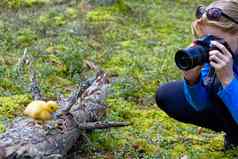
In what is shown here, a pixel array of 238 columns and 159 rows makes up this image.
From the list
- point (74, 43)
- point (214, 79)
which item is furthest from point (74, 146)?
point (74, 43)

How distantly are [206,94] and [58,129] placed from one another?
1.08 m

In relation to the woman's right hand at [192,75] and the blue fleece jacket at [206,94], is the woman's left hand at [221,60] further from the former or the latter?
the woman's right hand at [192,75]

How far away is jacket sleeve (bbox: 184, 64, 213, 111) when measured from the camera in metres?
4.15

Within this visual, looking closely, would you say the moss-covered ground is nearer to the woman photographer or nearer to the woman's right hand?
the woman photographer

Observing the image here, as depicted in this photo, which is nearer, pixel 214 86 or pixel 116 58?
pixel 214 86

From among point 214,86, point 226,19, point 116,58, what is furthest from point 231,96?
point 116,58

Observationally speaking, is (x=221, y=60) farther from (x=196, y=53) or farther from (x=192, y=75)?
(x=192, y=75)

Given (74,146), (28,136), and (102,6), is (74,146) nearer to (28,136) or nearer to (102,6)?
(28,136)

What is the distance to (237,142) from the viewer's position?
4.57 meters

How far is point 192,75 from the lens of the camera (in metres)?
4.02

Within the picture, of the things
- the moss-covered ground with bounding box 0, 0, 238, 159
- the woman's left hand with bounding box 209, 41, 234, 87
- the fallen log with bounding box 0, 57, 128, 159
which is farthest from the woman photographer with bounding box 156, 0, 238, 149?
the fallen log with bounding box 0, 57, 128, 159

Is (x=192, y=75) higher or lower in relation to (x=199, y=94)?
higher

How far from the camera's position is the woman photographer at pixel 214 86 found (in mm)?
3764

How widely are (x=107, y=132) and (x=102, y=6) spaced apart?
18.0ft
